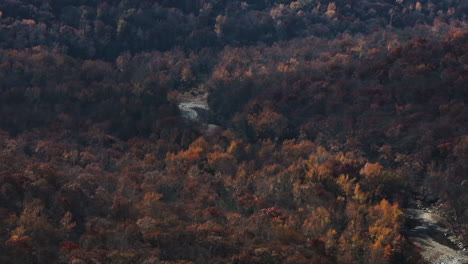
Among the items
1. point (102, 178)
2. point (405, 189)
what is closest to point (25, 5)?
point (102, 178)

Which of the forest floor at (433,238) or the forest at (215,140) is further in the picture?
the forest floor at (433,238)

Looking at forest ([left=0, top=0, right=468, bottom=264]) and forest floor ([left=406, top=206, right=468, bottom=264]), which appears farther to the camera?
forest floor ([left=406, top=206, right=468, bottom=264])

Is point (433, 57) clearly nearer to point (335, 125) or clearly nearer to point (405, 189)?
point (335, 125)

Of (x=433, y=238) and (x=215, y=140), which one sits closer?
(x=433, y=238)

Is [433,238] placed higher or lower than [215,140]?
higher
